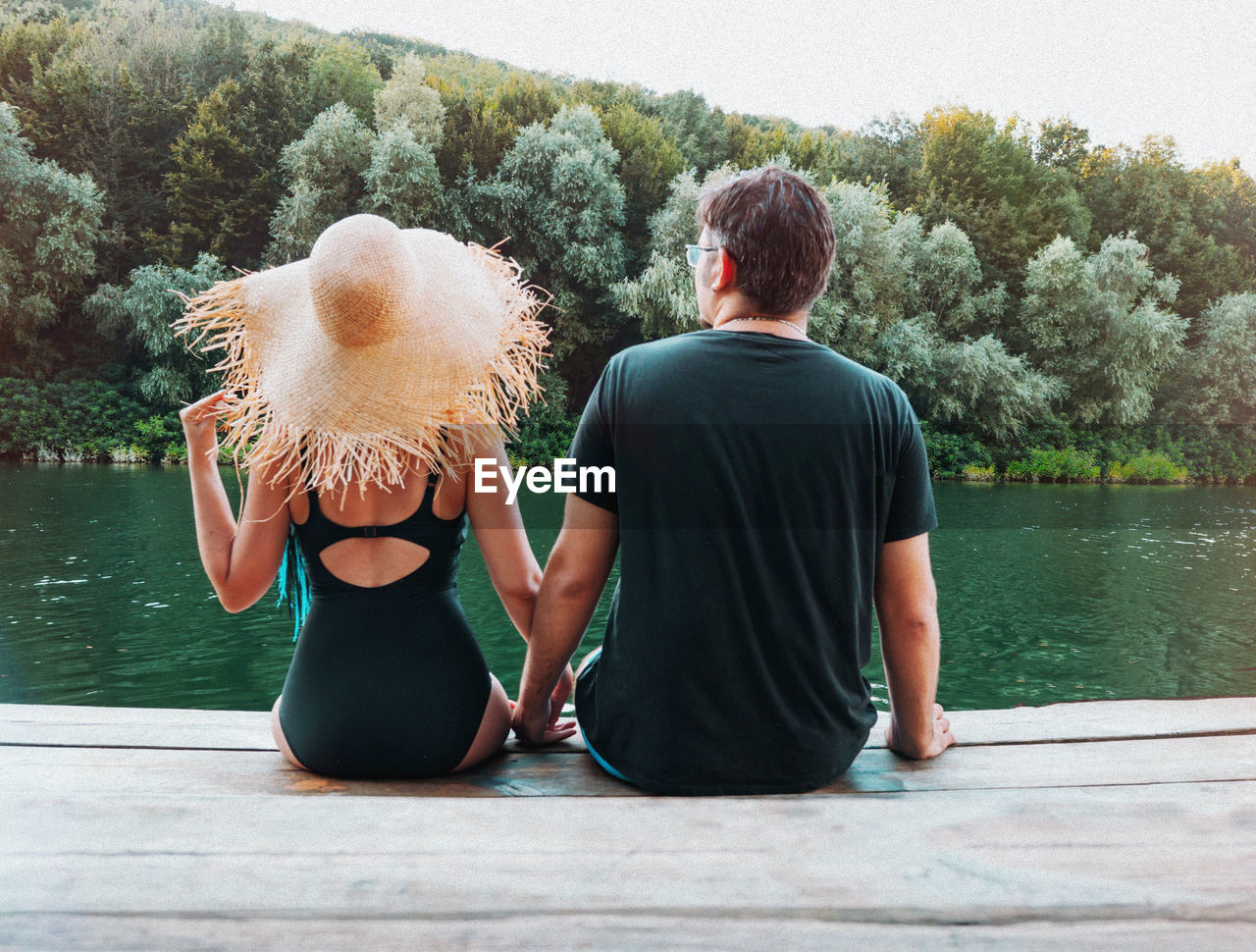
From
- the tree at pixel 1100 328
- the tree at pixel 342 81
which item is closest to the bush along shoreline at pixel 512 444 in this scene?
the tree at pixel 1100 328

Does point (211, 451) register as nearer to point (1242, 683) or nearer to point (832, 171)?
point (1242, 683)

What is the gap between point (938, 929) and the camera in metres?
0.83

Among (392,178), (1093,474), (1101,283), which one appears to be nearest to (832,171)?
(1101,283)

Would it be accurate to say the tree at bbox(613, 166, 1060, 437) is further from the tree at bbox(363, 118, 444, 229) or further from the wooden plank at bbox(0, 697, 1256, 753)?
the wooden plank at bbox(0, 697, 1256, 753)

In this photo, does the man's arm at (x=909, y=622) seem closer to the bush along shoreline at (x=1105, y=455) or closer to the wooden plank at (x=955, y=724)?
the wooden plank at (x=955, y=724)

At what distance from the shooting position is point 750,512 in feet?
3.76

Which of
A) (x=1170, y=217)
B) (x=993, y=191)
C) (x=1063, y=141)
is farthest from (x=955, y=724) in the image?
(x=1063, y=141)

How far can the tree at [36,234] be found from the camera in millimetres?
17953

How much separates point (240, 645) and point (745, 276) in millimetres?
5448

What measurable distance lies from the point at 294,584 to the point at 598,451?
1.83 ft

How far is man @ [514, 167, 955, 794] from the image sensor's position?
44.8 inches

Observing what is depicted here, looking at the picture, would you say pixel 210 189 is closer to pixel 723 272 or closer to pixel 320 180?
pixel 320 180

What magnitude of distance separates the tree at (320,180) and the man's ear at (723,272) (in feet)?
60.1

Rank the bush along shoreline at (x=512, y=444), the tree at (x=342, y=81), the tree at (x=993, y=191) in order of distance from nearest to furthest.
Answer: the bush along shoreline at (x=512, y=444) → the tree at (x=993, y=191) → the tree at (x=342, y=81)
